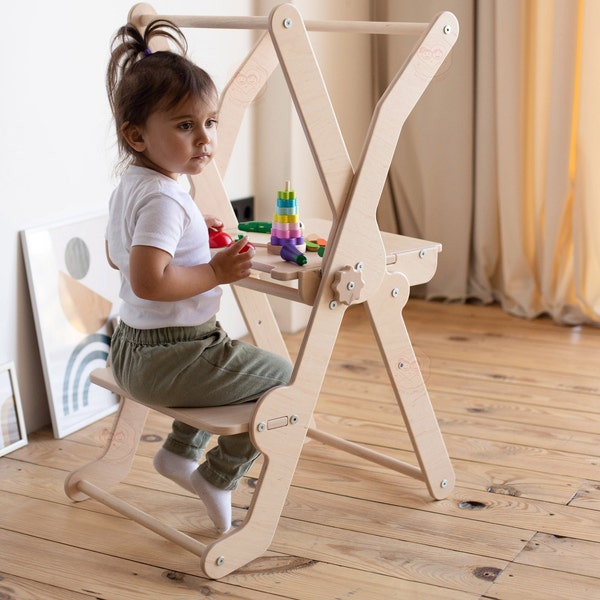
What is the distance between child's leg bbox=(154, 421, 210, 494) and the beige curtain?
1.42 m

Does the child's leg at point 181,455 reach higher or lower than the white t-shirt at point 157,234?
lower

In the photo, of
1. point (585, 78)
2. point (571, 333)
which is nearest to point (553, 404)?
point (571, 333)

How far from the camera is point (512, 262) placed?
2.75m

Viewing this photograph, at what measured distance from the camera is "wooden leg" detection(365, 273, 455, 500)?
151cm

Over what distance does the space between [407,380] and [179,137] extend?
21.3 inches

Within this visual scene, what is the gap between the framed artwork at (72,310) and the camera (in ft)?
6.25

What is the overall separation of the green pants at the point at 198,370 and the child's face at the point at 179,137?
242mm

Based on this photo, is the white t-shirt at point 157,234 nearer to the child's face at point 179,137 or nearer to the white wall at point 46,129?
the child's face at point 179,137

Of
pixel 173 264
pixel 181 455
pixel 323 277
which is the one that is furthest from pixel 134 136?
pixel 181 455

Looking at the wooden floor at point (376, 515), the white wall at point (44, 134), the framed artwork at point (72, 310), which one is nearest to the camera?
the wooden floor at point (376, 515)

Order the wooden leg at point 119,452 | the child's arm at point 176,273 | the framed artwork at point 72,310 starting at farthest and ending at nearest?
the framed artwork at point 72,310 → the wooden leg at point 119,452 → the child's arm at point 176,273

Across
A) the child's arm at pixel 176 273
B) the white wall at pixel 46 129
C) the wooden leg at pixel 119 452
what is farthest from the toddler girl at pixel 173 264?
the white wall at pixel 46 129

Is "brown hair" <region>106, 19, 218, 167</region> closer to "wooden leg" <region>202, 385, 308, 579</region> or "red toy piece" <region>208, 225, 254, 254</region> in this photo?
"red toy piece" <region>208, 225, 254, 254</region>

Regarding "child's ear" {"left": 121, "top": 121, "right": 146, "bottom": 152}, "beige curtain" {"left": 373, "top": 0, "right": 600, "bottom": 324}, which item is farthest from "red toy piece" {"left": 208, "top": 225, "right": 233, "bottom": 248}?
"beige curtain" {"left": 373, "top": 0, "right": 600, "bottom": 324}
